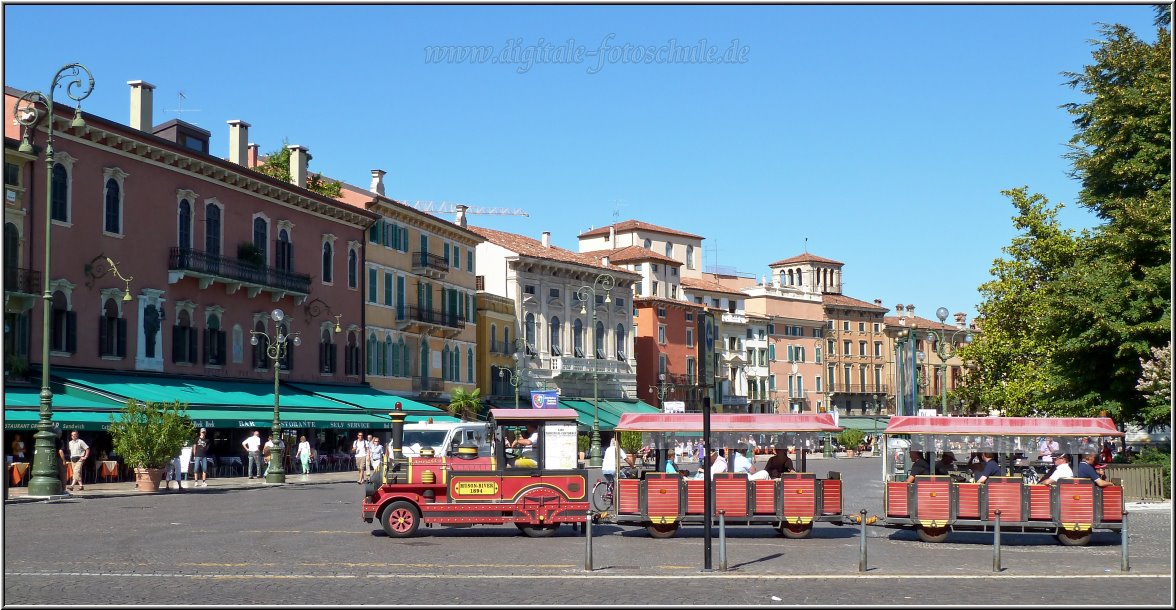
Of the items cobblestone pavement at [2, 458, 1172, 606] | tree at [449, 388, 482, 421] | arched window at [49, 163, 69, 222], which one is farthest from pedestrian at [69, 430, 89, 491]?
tree at [449, 388, 482, 421]

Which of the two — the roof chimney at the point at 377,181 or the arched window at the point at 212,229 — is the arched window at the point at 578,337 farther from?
the arched window at the point at 212,229

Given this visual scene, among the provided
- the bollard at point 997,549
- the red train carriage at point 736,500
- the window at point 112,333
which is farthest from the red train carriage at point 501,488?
the window at point 112,333

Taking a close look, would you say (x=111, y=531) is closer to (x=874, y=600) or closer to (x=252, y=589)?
(x=252, y=589)

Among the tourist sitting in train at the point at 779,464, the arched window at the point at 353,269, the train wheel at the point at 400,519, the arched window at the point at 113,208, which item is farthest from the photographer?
the arched window at the point at 353,269

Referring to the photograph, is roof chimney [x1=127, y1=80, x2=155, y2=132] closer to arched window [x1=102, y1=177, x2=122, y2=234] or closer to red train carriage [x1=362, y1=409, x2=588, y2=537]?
arched window [x1=102, y1=177, x2=122, y2=234]

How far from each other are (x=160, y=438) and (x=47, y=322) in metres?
5.34

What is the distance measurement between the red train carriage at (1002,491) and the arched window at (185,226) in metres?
31.4

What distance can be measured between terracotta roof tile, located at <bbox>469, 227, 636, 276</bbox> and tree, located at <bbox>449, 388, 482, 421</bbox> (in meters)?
11.6

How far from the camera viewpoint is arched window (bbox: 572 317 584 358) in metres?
82.8

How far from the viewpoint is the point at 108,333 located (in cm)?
4328

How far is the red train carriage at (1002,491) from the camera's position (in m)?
20.9

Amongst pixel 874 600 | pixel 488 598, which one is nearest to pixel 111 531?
pixel 488 598

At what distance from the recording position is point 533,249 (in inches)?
3187

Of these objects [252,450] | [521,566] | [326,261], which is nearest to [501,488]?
[521,566]
